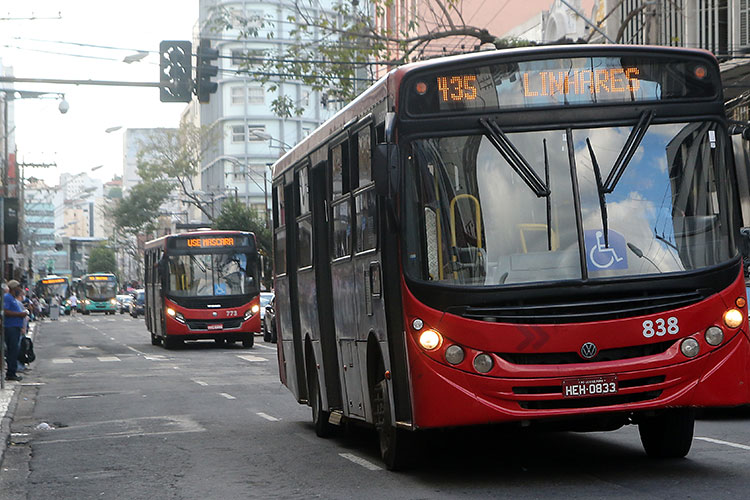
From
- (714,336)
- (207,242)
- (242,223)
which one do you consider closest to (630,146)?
(714,336)

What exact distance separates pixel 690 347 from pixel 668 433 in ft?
4.82

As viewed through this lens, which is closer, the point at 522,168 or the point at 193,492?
the point at 522,168

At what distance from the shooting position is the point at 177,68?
80.1ft

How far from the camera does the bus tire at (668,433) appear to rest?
10.4 metres

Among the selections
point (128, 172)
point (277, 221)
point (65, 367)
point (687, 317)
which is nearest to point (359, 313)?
point (687, 317)

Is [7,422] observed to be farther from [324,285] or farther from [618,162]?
[618,162]

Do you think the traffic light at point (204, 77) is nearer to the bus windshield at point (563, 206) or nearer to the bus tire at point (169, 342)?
the bus tire at point (169, 342)

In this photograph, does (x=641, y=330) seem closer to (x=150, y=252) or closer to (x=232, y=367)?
(x=232, y=367)

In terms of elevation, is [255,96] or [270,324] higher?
[255,96]

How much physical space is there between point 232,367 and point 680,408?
18.9m

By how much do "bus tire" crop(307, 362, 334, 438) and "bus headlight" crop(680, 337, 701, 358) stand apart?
5017 millimetres

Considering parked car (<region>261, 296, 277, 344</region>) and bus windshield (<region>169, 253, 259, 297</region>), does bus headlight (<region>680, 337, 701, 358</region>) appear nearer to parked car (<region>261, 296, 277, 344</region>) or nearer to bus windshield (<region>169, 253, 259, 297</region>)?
bus windshield (<region>169, 253, 259, 297</region>)

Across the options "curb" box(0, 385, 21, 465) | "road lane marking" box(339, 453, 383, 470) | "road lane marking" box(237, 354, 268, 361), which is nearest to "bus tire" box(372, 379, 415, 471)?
"road lane marking" box(339, 453, 383, 470)

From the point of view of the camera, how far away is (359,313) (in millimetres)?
11055
